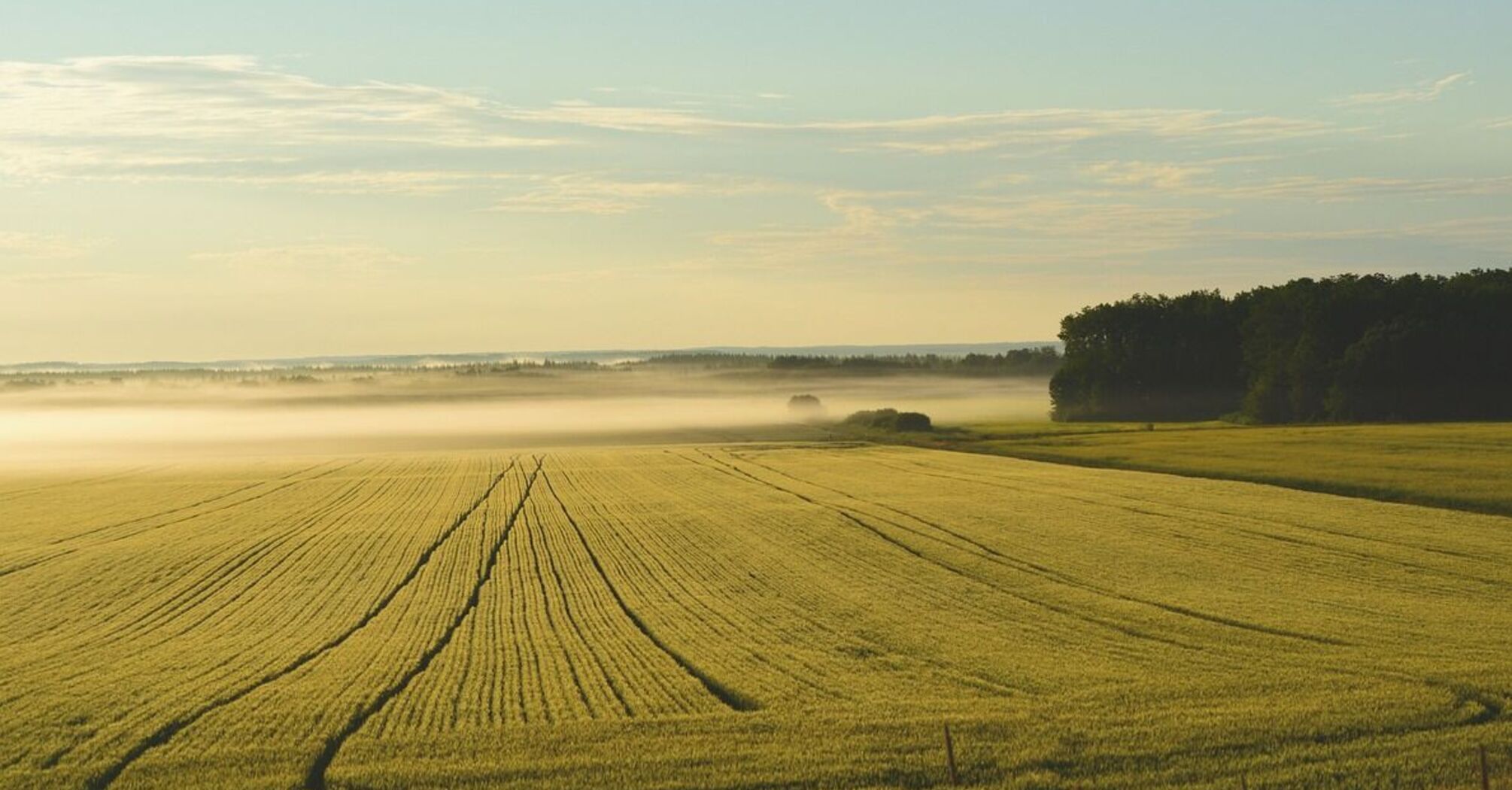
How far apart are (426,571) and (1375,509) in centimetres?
2822

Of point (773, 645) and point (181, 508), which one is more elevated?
point (181, 508)

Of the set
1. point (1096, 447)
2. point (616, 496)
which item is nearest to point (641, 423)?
point (1096, 447)

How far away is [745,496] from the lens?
57031 millimetres

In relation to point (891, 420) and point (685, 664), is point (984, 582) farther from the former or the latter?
point (891, 420)

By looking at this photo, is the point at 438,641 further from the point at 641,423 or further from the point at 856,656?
the point at 641,423

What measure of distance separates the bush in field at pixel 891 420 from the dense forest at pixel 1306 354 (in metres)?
17.0

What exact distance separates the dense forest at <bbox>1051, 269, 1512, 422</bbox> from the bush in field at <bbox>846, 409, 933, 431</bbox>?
1699cm

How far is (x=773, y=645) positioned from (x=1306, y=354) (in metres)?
86.1

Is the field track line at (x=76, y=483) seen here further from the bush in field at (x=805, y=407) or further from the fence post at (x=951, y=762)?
the bush in field at (x=805, y=407)

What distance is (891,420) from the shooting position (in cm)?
12281

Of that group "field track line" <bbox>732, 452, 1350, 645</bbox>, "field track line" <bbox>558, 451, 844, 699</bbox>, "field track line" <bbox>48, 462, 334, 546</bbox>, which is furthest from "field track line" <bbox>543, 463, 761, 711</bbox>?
"field track line" <bbox>48, 462, 334, 546</bbox>

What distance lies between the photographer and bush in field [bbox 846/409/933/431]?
379 feet

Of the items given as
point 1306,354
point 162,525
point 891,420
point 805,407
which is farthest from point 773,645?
point 805,407

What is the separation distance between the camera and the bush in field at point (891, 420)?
11556cm
